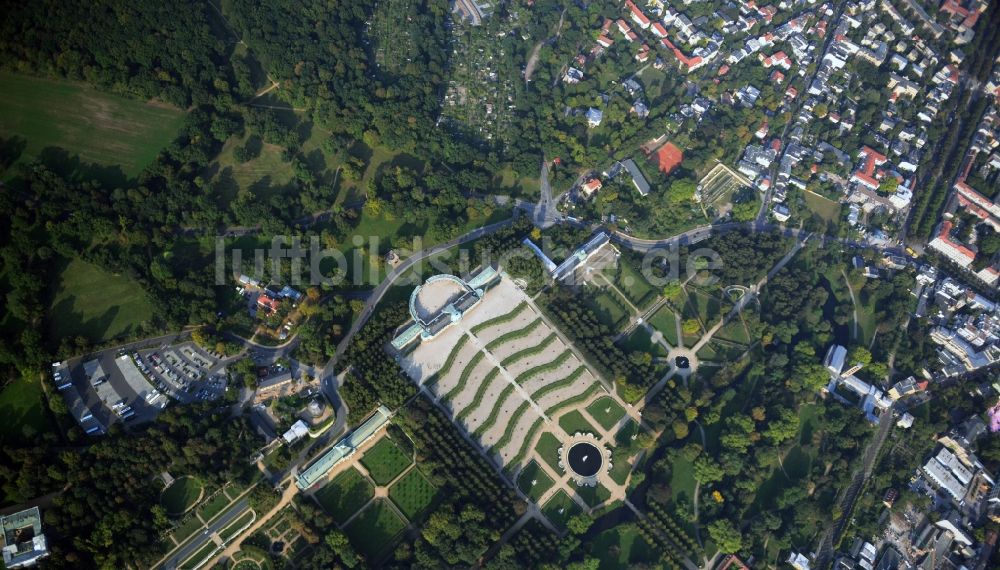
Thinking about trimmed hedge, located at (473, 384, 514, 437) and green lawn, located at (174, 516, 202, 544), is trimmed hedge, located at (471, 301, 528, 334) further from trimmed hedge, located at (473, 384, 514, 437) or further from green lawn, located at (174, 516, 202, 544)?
green lawn, located at (174, 516, 202, 544)

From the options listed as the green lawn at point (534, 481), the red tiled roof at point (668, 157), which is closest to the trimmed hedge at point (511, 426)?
the green lawn at point (534, 481)

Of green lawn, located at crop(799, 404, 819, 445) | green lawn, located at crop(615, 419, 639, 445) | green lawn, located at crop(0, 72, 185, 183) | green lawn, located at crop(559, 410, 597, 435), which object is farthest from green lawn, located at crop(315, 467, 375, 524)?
green lawn, located at crop(799, 404, 819, 445)

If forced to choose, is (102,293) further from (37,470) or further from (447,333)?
(447,333)

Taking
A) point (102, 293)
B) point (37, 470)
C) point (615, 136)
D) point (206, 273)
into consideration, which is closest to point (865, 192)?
point (615, 136)

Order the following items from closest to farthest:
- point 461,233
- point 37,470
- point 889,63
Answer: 1. point 37,470
2. point 461,233
3. point 889,63

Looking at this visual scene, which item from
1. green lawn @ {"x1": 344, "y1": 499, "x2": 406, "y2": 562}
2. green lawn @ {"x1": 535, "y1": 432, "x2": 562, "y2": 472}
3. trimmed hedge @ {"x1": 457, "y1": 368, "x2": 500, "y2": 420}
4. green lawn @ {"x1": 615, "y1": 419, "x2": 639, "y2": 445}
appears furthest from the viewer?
green lawn @ {"x1": 615, "y1": 419, "x2": 639, "y2": 445}

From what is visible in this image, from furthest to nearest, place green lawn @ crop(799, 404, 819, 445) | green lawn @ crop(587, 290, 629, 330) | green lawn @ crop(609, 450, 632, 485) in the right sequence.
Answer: green lawn @ crop(587, 290, 629, 330)
green lawn @ crop(799, 404, 819, 445)
green lawn @ crop(609, 450, 632, 485)
